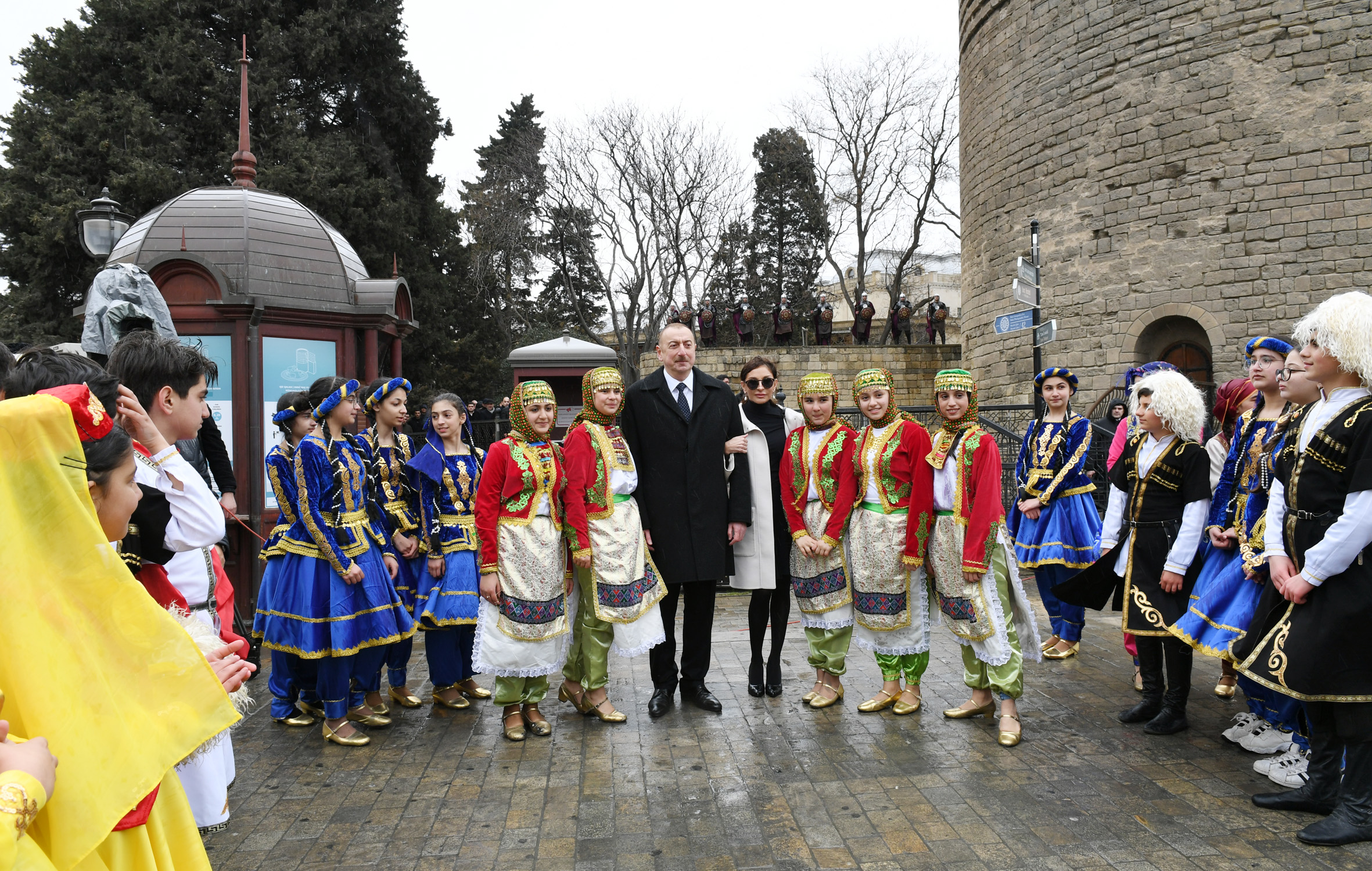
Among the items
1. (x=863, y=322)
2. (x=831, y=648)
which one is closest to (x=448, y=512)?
(x=831, y=648)

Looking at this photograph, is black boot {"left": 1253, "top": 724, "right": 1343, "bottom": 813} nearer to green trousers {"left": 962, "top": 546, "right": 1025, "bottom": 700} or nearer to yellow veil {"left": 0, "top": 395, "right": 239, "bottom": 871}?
green trousers {"left": 962, "top": 546, "right": 1025, "bottom": 700}

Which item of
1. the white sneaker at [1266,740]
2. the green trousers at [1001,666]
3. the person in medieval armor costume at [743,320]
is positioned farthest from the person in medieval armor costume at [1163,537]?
the person in medieval armor costume at [743,320]

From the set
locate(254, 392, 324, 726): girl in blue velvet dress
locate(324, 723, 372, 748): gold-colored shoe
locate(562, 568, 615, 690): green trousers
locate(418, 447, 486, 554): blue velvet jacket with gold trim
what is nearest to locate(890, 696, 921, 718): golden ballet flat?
locate(562, 568, 615, 690): green trousers

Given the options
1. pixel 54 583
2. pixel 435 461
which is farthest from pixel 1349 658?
pixel 435 461

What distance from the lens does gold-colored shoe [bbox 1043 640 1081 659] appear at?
601cm

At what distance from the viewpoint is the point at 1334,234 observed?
1305 cm

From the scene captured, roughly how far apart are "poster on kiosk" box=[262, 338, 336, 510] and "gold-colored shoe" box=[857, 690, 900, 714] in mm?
4694

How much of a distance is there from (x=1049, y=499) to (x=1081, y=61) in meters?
12.5

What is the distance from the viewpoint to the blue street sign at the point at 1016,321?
9.73 meters

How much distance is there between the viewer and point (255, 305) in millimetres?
6680

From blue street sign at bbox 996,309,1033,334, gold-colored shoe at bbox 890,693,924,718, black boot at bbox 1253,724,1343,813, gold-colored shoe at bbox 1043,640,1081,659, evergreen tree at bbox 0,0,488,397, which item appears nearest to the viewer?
black boot at bbox 1253,724,1343,813

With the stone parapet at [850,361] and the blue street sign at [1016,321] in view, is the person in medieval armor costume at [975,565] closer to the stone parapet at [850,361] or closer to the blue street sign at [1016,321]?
the blue street sign at [1016,321]

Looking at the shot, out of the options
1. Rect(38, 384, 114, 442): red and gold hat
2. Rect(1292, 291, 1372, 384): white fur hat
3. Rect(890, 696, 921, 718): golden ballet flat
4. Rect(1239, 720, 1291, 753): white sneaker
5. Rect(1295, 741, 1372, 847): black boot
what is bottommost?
Rect(890, 696, 921, 718): golden ballet flat

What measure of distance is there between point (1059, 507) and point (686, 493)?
2.95m
